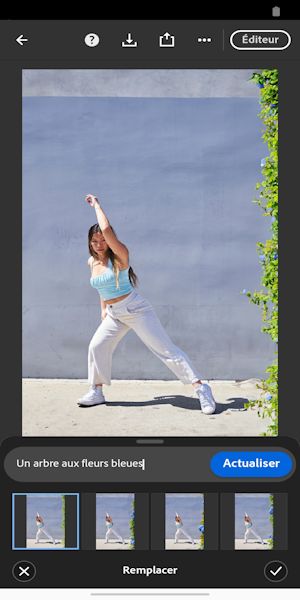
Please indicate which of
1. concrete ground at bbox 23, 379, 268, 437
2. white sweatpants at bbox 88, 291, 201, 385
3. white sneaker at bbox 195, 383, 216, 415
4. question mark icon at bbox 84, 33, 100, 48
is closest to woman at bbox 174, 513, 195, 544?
concrete ground at bbox 23, 379, 268, 437

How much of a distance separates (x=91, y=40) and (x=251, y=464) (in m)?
1.52

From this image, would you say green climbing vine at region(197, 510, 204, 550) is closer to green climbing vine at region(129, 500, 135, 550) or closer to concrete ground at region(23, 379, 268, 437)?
green climbing vine at region(129, 500, 135, 550)

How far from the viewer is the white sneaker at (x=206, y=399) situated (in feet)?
12.7

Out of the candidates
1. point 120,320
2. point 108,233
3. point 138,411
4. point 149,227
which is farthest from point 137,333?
point 149,227

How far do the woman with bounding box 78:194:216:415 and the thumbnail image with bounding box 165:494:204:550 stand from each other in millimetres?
1795

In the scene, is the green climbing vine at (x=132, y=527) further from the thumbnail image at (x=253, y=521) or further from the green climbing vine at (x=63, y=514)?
the thumbnail image at (x=253, y=521)

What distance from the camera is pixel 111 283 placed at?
3.90 metres

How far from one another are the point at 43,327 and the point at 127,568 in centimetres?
366

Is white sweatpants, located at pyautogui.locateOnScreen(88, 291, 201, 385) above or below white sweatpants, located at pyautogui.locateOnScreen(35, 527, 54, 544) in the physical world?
above

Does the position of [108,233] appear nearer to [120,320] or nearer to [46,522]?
[120,320]

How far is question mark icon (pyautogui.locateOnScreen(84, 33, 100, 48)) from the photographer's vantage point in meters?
2.09

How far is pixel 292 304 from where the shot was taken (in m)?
2.07

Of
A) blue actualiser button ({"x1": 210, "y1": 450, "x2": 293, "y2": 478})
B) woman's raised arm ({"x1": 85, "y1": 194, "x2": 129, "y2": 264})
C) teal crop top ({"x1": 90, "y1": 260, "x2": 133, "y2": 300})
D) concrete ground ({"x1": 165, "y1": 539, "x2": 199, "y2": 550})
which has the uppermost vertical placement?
woman's raised arm ({"x1": 85, "y1": 194, "x2": 129, "y2": 264})
